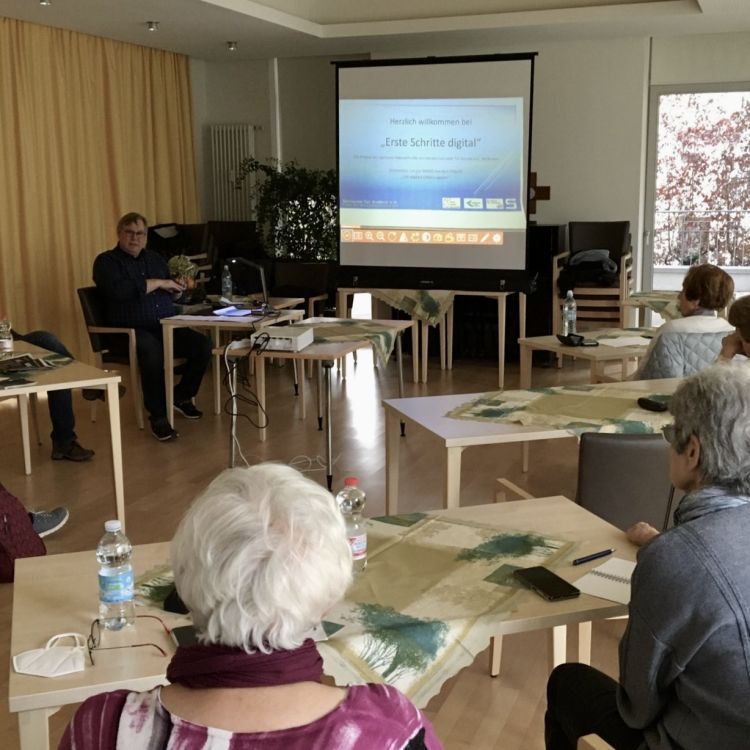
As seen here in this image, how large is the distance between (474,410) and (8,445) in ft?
10.2

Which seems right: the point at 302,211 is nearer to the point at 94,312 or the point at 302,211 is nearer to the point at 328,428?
the point at 94,312

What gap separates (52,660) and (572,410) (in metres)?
2.13

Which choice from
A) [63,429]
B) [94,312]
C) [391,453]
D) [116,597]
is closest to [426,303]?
[94,312]

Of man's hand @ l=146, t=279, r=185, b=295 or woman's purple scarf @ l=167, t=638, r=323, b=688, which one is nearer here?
woman's purple scarf @ l=167, t=638, r=323, b=688

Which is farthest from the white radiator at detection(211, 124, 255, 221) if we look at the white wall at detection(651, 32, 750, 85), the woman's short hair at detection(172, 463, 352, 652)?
the woman's short hair at detection(172, 463, 352, 652)

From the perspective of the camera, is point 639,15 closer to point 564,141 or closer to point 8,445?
point 564,141

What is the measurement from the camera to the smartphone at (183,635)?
1.69 meters

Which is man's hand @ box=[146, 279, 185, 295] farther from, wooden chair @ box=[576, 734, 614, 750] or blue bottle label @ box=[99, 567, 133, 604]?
wooden chair @ box=[576, 734, 614, 750]

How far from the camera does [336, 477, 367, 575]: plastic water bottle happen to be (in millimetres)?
1965

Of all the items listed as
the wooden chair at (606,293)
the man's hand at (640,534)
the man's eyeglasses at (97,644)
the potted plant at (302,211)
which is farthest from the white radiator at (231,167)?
the man's eyeglasses at (97,644)

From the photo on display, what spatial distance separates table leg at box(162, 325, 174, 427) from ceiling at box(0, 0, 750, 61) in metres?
2.43

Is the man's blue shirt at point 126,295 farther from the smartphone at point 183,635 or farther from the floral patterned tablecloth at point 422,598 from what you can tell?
the smartphone at point 183,635

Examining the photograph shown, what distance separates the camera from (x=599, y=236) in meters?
8.06

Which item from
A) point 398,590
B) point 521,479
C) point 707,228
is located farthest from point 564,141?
point 398,590
